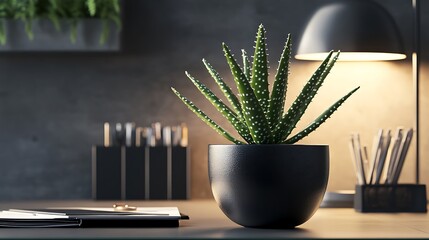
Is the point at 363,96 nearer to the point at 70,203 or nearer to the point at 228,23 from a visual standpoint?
the point at 228,23

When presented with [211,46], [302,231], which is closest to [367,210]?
[302,231]

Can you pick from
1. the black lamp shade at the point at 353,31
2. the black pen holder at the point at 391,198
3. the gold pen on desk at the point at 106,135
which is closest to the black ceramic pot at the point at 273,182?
the black pen holder at the point at 391,198

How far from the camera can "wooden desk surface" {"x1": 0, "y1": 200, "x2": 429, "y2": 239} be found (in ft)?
4.27

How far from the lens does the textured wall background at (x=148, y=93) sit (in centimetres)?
250

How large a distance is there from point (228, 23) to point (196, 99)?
0.23 m

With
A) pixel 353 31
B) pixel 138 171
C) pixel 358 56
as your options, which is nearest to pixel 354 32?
pixel 353 31

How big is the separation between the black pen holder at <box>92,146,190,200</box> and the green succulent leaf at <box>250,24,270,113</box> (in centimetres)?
84

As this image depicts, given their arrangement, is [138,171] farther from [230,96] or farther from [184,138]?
[230,96]

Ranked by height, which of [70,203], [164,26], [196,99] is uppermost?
[164,26]

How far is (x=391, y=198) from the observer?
198cm

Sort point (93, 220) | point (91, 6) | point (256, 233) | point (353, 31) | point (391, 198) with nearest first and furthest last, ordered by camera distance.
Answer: point (256, 233)
point (93, 220)
point (391, 198)
point (353, 31)
point (91, 6)

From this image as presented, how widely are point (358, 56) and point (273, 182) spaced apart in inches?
42.7

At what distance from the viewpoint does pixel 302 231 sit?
4.66 feet

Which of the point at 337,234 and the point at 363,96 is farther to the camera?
the point at 363,96
